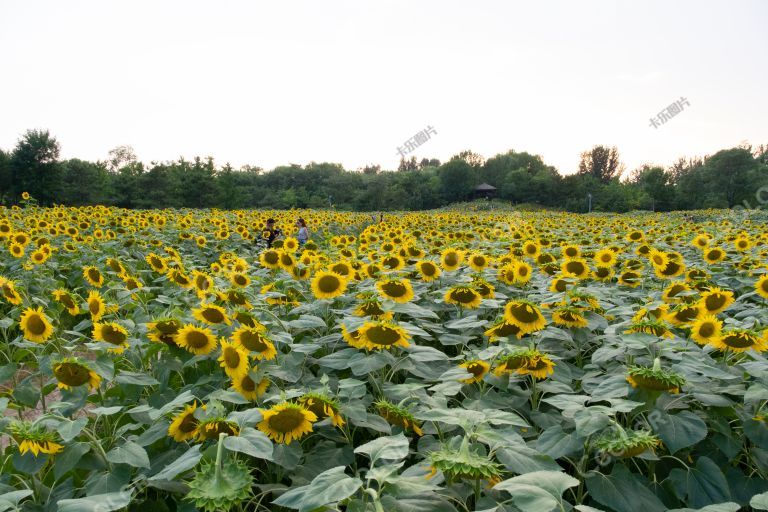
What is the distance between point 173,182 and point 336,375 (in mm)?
46982

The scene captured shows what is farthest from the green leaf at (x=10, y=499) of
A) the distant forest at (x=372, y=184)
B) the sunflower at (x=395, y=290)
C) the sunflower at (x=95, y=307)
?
the distant forest at (x=372, y=184)

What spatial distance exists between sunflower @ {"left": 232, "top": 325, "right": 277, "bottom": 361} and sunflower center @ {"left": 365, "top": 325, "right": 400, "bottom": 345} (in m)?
0.42

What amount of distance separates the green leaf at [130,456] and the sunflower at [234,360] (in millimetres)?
410

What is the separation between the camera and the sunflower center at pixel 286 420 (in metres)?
1.41

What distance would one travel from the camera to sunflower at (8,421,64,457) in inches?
56.9

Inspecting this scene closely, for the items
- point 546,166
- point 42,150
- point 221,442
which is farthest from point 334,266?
point 546,166

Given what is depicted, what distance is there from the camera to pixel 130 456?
148cm

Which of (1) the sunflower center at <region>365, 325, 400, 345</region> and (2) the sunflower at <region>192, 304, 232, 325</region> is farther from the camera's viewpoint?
(2) the sunflower at <region>192, 304, 232, 325</region>

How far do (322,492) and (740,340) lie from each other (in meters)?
1.80

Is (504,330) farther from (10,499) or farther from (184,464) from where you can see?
(10,499)

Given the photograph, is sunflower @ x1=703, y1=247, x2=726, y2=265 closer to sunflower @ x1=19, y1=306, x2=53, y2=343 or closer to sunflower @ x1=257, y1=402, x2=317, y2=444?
sunflower @ x1=257, y1=402, x2=317, y2=444

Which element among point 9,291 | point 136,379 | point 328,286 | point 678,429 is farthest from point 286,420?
point 9,291

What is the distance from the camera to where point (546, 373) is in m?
1.83

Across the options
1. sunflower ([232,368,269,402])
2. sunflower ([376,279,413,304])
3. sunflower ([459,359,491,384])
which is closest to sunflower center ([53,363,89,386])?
sunflower ([232,368,269,402])
